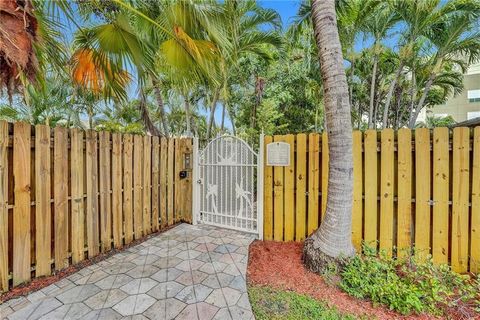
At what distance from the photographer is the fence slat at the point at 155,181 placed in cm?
450

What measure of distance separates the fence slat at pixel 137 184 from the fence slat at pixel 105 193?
464mm

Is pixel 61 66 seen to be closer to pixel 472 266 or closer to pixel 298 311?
pixel 298 311

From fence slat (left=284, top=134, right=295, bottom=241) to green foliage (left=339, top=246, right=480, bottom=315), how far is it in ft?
3.96

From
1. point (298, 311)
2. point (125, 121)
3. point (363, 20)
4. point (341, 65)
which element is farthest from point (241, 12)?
point (125, 121)

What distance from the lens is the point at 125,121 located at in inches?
450

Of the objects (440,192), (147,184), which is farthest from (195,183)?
(440,192)

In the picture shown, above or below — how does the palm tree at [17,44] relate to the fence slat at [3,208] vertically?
above

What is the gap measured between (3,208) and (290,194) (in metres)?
3.52

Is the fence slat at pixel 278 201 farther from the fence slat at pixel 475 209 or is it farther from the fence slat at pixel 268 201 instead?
the fence slat at pixel 475 209

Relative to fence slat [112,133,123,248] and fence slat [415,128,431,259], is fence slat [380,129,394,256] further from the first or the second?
fence slat [112,133,123,248]

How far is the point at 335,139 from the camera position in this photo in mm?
2852

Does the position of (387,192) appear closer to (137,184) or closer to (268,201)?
(268,201)

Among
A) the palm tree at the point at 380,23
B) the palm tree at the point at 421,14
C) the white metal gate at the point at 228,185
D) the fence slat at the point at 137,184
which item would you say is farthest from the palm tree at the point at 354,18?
the fence slat at the point at 137,184

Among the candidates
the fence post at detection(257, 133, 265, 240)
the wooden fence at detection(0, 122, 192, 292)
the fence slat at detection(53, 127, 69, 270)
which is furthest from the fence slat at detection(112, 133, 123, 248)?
the fence post at detection(257, 133, 265, 240)
